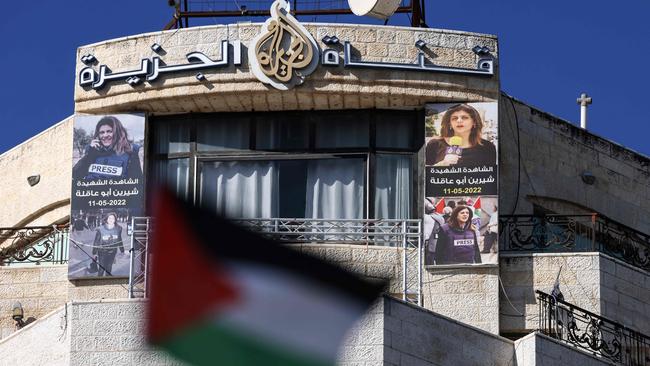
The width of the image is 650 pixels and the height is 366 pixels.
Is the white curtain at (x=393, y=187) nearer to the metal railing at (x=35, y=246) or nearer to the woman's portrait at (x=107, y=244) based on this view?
the woman's portrait at (x=107, y=244)

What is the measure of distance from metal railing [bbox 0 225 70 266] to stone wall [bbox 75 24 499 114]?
2304 mm

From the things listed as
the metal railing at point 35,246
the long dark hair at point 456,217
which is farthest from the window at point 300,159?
the metal railing at point 35,246

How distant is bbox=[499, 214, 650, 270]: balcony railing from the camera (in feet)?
80.6

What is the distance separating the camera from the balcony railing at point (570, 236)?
80.6 ft

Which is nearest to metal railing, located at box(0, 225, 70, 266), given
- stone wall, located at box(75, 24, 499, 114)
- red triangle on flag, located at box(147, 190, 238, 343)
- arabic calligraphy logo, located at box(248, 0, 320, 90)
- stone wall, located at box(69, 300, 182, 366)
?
stone wall, located at box(75, 24, 499, 114)

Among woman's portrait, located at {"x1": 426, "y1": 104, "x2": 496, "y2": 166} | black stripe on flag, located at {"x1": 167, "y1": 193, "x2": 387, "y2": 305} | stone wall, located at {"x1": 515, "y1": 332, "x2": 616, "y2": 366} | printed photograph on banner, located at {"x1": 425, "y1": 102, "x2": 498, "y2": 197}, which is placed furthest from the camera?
woman's portrait, located at {"x1": 426, "y1": 104, "x2": 496, "y2": 166}

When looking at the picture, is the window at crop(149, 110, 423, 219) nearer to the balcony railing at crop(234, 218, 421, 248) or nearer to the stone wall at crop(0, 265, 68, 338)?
the balcony railing at crop(234, 218, 421, 248)

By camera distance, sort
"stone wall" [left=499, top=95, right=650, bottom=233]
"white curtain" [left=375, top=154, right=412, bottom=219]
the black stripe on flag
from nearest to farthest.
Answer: the black stripe on flag, "white curtain" [left=375, top=154, right=412, bottom=219], "stone wall" [left=499, top=95, right=650, bottom=233]

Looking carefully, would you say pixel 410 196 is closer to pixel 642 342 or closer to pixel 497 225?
pixel 497 225

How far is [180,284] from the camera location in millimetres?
4836

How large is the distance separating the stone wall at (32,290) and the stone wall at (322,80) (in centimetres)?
272

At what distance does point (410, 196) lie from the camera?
24.2m

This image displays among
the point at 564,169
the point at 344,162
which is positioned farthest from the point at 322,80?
the point at 564,169

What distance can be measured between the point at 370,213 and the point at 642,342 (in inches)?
175
